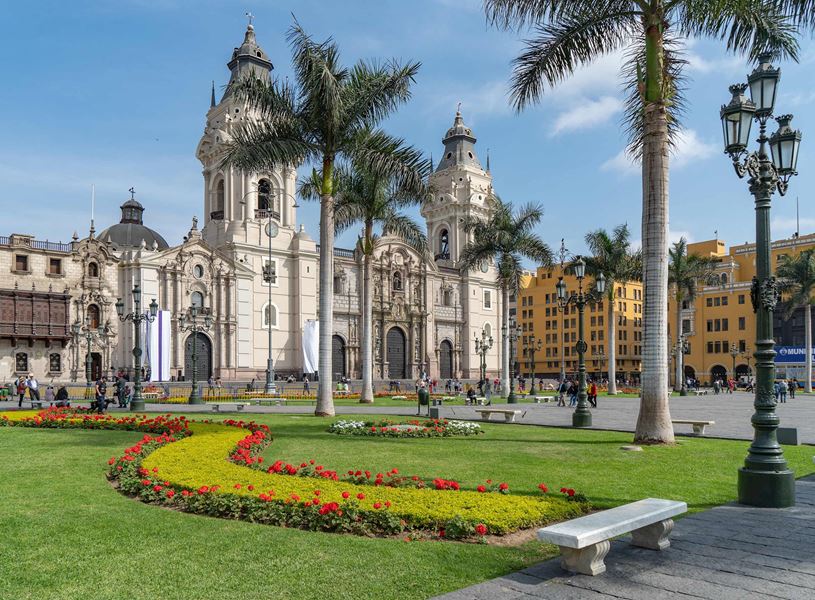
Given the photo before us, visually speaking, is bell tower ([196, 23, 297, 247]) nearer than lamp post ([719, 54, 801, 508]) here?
No

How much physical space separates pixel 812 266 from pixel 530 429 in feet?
162

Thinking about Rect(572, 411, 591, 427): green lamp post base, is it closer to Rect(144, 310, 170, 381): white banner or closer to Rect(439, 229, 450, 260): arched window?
Rect(144, 310, 170, 381): white banner

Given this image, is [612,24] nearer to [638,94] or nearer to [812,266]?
[638,94]

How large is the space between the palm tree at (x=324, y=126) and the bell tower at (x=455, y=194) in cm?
5036

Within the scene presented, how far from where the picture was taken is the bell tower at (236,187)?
56438 mm

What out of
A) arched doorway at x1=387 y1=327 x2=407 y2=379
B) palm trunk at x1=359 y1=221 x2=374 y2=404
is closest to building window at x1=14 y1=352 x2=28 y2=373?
palm trunk at x1=359 y1=221 x2=374 y2=404

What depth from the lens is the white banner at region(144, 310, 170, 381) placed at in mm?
47219

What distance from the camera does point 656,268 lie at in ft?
46.2

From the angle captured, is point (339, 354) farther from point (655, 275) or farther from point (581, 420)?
point (655, 275)

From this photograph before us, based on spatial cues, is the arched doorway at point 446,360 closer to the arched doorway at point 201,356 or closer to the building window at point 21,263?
the arched doorway at point 201,356

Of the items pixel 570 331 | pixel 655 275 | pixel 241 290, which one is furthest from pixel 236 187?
pixel 570 331

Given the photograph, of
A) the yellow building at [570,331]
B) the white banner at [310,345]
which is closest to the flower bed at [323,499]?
the white banner at [310,345]

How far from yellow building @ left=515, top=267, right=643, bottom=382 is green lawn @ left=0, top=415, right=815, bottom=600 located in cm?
7333

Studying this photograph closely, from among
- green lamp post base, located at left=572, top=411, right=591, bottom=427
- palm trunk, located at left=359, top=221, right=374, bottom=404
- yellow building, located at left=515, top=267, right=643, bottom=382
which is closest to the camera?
green lamp post base, located at left=572, top=411, right=591, bottom=427
